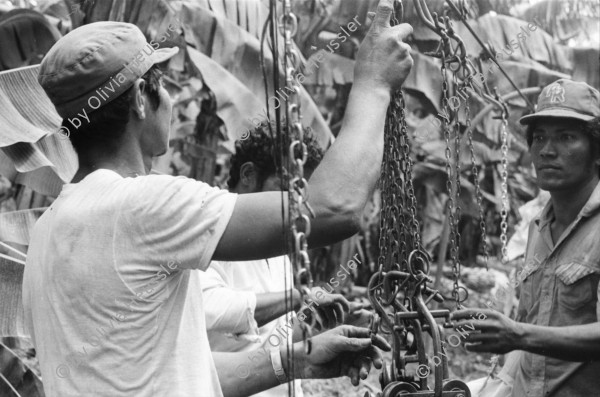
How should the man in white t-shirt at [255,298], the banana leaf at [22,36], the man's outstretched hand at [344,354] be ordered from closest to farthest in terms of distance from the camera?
the man's outstretched hand at [344,354]
the man in white t-shirt at [255,298]
the banana leaf at [22,36]

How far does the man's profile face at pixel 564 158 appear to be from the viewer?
10.9 feet

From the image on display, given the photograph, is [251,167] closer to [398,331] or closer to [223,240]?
[398,331]

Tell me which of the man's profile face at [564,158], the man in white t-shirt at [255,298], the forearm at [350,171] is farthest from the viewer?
the man's profile face at [564,158]

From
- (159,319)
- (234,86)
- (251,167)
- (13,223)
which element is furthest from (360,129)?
(234,86)

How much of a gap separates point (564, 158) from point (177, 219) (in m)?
2.11

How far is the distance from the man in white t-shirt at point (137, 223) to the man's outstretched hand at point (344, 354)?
1.28ft

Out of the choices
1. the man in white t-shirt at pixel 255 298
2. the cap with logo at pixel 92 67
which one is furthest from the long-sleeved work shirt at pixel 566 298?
the cap with logo at pixel 92 67

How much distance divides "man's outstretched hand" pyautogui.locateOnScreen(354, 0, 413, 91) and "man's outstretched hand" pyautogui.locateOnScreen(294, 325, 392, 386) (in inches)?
27.4

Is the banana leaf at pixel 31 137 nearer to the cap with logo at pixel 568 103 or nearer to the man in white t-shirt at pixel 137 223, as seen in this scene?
the man in white t-shirt at pixel 137 223

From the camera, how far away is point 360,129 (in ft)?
5.64

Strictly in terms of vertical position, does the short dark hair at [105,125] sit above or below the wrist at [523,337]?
above

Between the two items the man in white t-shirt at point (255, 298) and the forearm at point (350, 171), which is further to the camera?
the man in white t-shirt at point (255, 298)

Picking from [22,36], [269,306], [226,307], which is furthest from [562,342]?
[22,36]

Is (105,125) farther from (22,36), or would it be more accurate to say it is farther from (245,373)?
(22,36)
